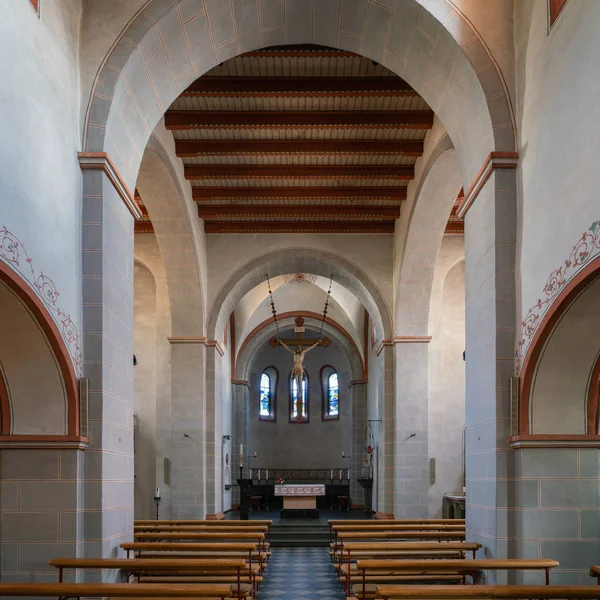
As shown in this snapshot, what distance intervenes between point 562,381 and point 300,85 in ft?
18.9

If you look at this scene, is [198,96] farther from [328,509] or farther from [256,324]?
[328,509]

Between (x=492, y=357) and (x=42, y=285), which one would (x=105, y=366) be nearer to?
(x=42, y=285)

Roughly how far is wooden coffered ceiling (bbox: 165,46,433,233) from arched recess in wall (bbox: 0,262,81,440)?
17.1 ft

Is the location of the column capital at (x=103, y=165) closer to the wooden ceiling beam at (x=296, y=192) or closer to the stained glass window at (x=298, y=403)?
the wooden ceiling beam at (x=296, y=192)

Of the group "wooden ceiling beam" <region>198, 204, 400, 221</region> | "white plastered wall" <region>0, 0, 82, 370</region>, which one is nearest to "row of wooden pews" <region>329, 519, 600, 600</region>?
"white plastered wall" <region>0, 0, 82, 370</region>

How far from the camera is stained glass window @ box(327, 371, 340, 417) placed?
2867cm

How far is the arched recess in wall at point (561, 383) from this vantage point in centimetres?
650

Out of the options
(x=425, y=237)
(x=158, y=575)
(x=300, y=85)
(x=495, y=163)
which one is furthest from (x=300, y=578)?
(x=300, y=85)

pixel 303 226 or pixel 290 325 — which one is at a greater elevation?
pixel 303 226

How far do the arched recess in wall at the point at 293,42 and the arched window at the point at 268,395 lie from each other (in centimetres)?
2083

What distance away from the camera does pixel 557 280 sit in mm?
6273

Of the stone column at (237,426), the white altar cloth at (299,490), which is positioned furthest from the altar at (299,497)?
the stone column at (237,426)

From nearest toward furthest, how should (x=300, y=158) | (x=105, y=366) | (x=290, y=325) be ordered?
(x=105, y=366), (x=300, y=158), (x=290, y=325)

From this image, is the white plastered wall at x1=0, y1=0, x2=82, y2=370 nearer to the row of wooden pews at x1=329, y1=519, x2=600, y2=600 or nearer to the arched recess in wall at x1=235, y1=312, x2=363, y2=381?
the row of wooden pews at x1=329, y1=519, x2=600, y2=600
